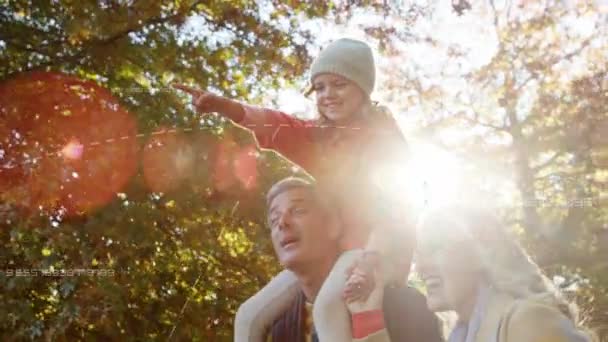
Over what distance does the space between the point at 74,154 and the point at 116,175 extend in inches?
11.7

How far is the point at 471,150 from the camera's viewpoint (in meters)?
11.9

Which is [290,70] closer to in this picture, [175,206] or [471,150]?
[175,206]

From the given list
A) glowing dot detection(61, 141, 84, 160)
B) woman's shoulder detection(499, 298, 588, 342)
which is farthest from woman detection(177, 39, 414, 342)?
glowing dot detection(61, 141, 84, 160)

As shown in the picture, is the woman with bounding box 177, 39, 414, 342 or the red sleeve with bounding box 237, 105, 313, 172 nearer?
the woman with bounding box 177, 39, 414, 342

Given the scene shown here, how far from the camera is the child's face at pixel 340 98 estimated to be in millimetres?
2879

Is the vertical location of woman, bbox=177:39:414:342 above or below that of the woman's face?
above

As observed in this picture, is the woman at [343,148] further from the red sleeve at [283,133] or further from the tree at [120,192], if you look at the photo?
the tree at [120,192]

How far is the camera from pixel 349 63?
2.88 meters

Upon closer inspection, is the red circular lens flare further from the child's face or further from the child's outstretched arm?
the child's face

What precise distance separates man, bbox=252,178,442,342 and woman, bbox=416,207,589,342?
308 millimetres

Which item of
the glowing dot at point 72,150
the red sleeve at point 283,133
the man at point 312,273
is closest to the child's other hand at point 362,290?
the man at point 312,273

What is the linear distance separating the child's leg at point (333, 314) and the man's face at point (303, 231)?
0.74 feet

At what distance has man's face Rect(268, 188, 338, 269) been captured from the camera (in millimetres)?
2795

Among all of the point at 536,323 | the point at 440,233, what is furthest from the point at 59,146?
the point at 536,323
